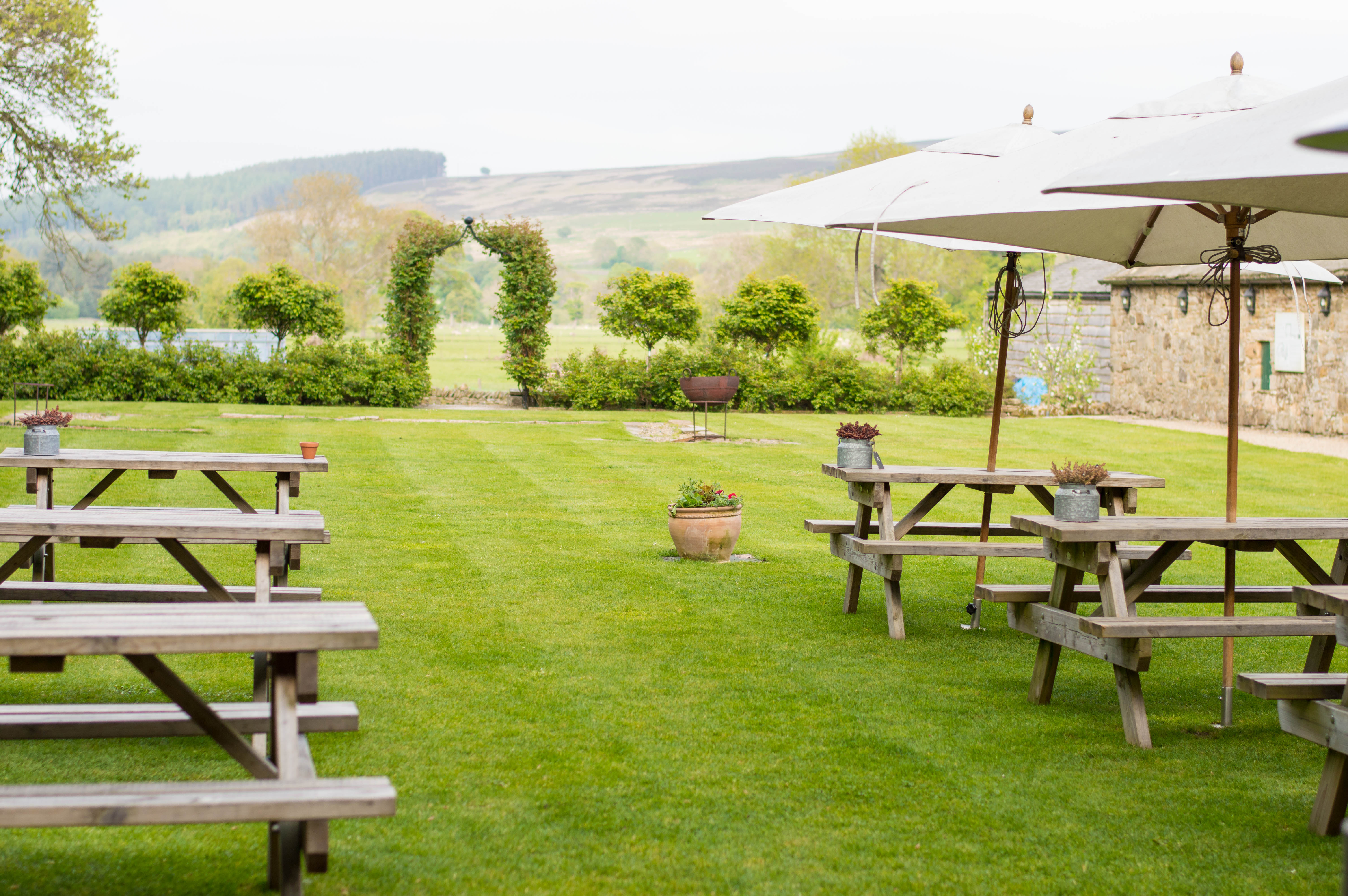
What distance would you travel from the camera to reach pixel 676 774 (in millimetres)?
3795

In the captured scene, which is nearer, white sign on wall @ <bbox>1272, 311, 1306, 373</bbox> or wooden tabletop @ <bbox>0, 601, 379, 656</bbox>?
wooden tabletop @ <bbox>0, 601, 379, 656</bbox>

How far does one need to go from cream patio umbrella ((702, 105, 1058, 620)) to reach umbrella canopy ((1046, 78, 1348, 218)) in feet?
4.98

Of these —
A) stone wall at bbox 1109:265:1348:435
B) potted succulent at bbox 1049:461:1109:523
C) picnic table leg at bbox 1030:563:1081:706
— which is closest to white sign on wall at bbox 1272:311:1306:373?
stone wall at bbox 1109:265:1348:435

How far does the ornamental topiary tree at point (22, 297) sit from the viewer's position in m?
18.6

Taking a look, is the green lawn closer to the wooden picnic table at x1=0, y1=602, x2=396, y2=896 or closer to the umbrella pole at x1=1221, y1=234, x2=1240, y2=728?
the umbrella pole at x1=1221, y1=234, x2=1240, y2=728

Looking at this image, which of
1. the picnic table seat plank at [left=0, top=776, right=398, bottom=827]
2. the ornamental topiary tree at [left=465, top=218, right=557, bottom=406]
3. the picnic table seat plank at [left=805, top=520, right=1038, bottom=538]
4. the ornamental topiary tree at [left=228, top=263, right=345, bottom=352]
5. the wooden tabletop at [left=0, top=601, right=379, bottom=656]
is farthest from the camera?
the ornamental topiary tree at [left=228, top=263, right=345, bottom=352]

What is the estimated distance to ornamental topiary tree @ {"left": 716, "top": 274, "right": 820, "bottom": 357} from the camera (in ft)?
70.3

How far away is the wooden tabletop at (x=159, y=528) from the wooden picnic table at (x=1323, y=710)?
3.40m

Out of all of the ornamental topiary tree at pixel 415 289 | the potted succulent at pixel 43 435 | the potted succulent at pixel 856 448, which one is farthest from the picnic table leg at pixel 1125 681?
the ornamental topiary tree at pixel 415 289

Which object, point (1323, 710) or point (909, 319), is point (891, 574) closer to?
point (1323, 710)

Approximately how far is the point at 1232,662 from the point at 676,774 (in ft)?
9.14

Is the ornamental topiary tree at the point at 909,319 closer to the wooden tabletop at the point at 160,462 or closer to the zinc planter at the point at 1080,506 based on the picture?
the wooden tabletop at the point at 160,462

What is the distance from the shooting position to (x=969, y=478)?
582 centimetres

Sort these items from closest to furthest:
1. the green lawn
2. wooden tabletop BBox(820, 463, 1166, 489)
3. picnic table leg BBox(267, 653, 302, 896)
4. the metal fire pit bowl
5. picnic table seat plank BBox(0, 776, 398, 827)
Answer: picnic table seat plank BBox(0, 776, 398, 827)
picnic table leg BBox(267, 653, 302, 896)
the green lawn
wooden tabletop BBox(820, 463, 1166, 489)
the metal fire pit bowl
